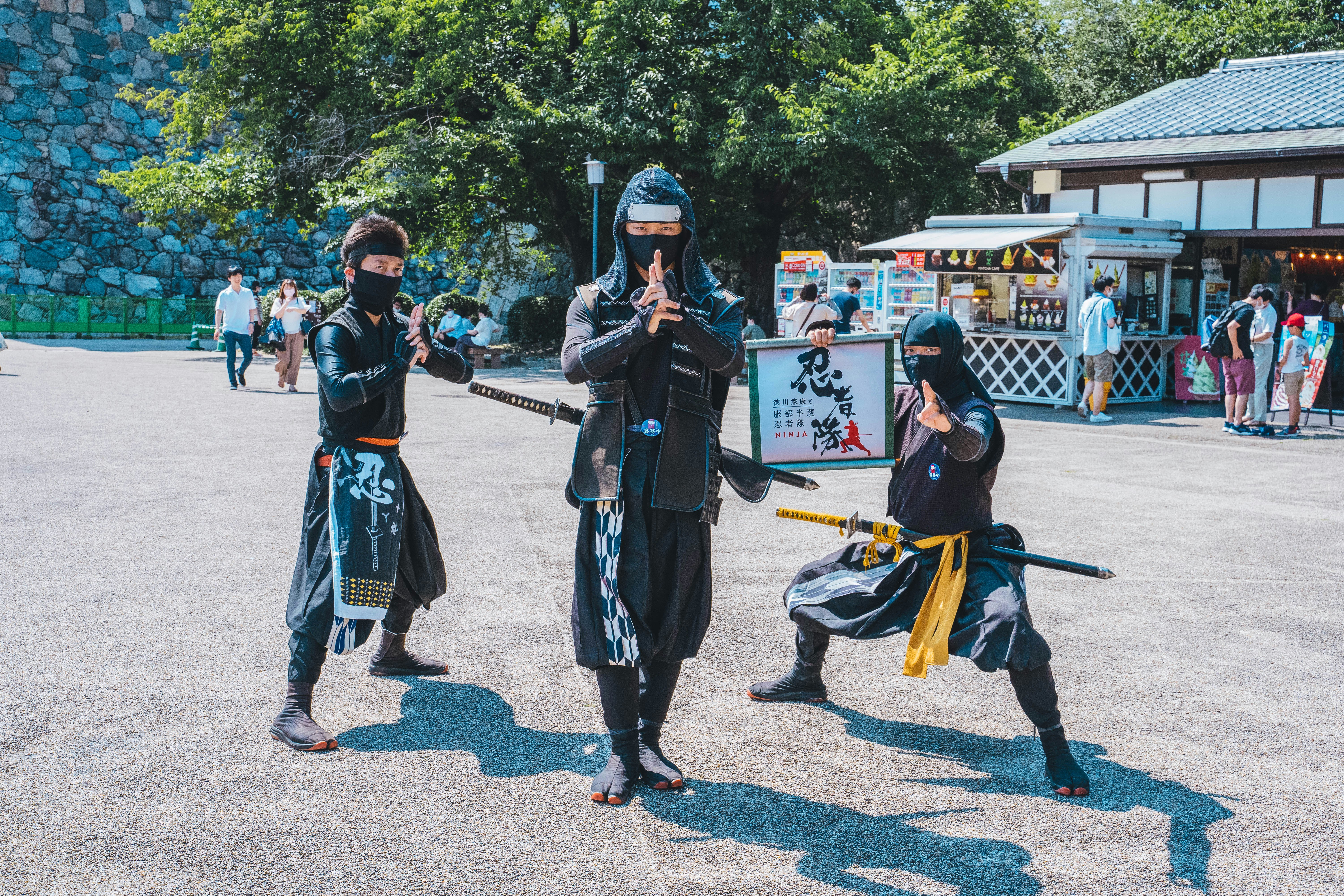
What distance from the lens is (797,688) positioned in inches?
176

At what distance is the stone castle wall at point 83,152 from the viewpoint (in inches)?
1107

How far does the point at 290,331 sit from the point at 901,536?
14148 mm

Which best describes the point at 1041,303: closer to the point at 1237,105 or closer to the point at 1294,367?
the point at 1294,367

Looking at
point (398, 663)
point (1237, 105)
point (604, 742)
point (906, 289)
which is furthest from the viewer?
point (906, 289)

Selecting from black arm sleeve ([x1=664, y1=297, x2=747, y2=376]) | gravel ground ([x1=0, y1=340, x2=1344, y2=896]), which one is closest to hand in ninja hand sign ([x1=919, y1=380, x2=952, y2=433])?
black arm sleeve ([x1=664, y1=297, x2=747, y2=376])

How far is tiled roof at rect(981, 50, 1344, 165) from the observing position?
16.2 meters

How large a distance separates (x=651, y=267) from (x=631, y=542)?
2.79 ft

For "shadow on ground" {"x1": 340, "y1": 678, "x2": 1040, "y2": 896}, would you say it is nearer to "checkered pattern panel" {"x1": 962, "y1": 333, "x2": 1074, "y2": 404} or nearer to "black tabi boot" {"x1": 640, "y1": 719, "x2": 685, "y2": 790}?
"black tabi boot" {"x1": 640, "y1": 719, "x2": 685, "y2": 790}

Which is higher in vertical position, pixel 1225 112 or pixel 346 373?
Answer: pixel 1225 112

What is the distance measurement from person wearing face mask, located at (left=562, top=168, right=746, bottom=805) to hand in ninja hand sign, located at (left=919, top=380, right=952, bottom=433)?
0.59m

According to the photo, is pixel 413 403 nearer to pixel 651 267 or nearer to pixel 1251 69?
pixel 651 267

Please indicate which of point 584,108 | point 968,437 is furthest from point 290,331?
point 968,437

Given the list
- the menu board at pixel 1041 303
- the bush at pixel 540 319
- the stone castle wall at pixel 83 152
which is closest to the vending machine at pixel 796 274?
the menu board at pixel 1041 303

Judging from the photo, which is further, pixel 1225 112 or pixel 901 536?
pixel 1225 112
